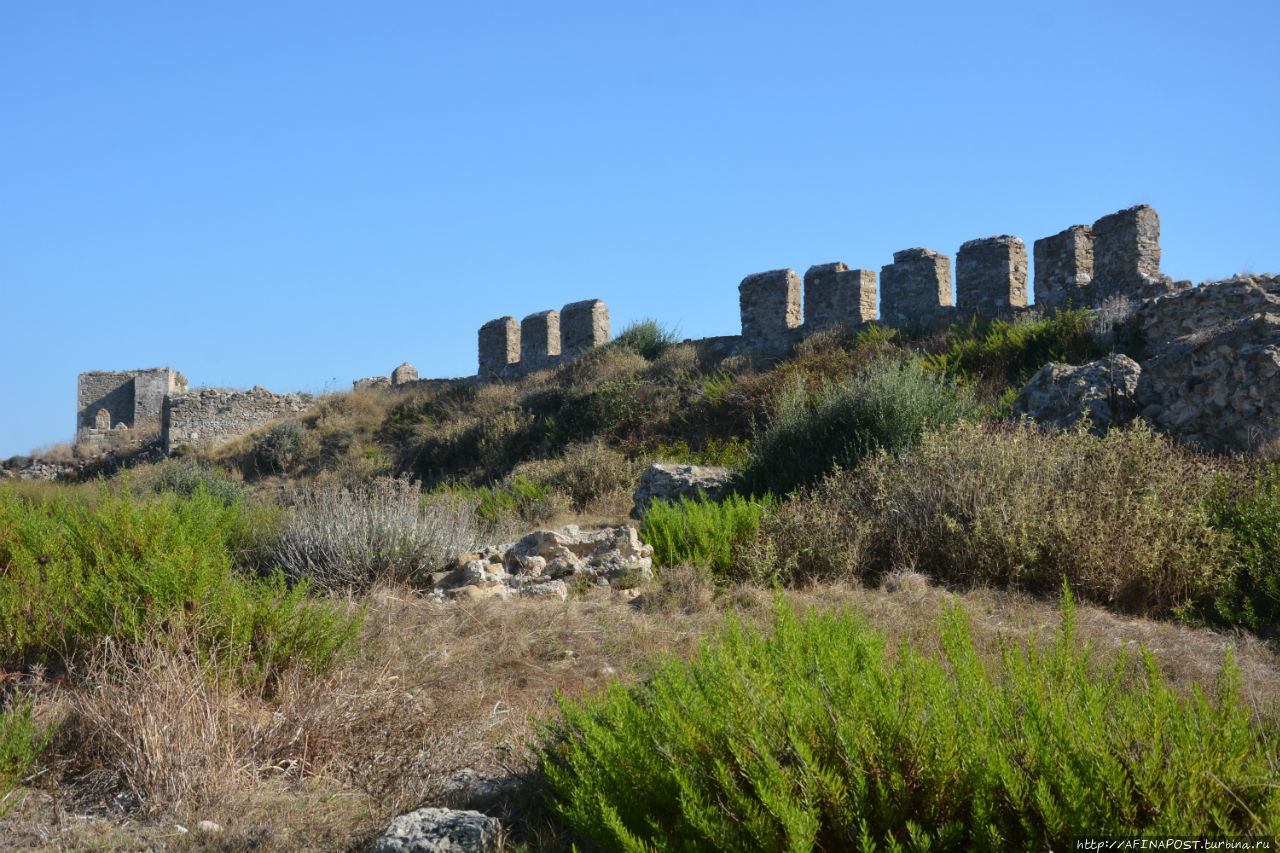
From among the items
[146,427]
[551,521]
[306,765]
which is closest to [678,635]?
[306,765]

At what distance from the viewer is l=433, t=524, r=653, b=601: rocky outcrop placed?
256 inches

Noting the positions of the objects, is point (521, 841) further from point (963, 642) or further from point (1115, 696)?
point (1115, 696)

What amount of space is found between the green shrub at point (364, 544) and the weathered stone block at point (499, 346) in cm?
1421

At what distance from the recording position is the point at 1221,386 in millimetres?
8836

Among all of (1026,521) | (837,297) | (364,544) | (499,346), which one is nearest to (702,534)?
(1026,521)

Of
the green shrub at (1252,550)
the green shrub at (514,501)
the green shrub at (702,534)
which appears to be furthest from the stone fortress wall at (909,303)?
the green shrub at (514,501)

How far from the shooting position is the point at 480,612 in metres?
5.79

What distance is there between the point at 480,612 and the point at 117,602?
2.13 m

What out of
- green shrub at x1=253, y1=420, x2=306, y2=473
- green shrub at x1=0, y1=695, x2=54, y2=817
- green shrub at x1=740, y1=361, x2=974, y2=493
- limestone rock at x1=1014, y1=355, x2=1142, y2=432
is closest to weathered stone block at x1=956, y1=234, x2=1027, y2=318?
limestone rock at x1=1014, y1=355, x2=1142, y2=432

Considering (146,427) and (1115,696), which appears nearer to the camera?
(1115,696)

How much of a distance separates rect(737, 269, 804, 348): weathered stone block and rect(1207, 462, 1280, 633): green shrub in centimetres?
1138

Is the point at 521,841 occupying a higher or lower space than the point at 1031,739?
lower

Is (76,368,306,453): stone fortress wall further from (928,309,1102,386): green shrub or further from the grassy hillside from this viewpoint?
(928,309,1102,386): green shrub

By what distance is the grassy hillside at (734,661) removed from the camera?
7.66 ft
